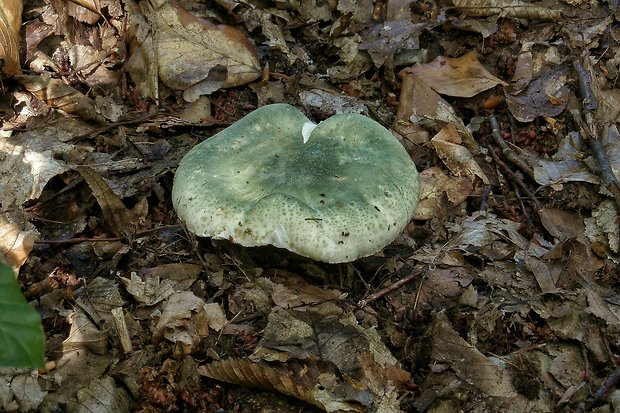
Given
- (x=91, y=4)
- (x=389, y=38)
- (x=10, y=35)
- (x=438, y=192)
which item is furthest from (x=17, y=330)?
(x=389, y=38)

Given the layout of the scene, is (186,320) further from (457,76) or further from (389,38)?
(389,38)

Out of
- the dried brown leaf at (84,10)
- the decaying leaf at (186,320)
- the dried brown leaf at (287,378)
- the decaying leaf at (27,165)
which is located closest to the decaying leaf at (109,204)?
the decaying leaf at (27,165)

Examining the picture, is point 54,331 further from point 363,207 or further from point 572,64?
point 572,64

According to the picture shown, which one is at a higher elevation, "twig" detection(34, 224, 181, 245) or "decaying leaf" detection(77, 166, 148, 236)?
"decaying leaf" detection(77, 166, 148, 236)

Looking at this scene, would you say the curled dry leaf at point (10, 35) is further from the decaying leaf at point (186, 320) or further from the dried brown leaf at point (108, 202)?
the decaying leaf at point (186, 320)

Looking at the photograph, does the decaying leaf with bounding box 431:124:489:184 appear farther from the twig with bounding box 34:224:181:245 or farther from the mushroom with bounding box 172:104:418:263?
the twig with bounding box 34:224:181:245

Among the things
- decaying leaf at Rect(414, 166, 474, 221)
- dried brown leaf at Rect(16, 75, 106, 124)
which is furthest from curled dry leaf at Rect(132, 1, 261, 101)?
decaying leaf at Rect(414, 166, 474, 221)

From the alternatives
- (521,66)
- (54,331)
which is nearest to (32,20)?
(54,331)
